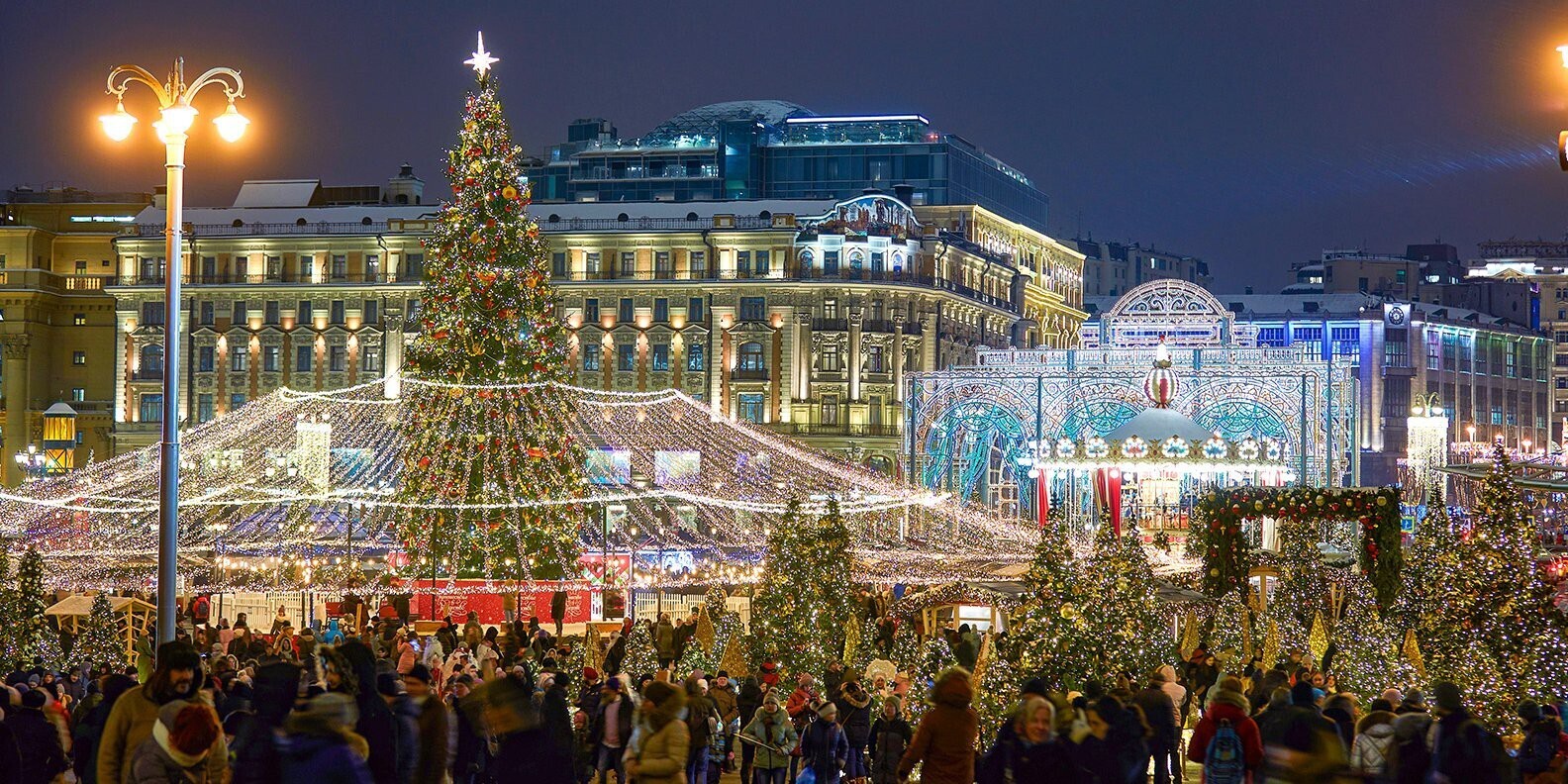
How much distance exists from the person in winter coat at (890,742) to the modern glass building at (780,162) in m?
70.4

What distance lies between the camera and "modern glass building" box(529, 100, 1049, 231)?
86375 mm

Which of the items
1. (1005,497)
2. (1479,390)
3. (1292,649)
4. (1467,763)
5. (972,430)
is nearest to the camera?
(1467,763)

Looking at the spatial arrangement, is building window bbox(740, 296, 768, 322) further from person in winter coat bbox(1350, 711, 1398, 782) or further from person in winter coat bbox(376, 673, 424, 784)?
person in winter coat bbox(376, 673, 424, 784)

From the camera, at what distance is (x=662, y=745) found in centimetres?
1045

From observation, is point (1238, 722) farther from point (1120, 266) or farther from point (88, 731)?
point (1120, 266)

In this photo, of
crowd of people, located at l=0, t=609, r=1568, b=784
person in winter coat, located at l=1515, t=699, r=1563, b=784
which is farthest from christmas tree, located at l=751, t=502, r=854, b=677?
person in winter coat, located at l=1515, t=699, r=1563, b=784

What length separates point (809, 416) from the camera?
245ft

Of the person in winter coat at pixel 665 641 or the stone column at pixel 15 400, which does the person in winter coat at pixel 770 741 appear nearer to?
the person in winter coat at pixel 665 641

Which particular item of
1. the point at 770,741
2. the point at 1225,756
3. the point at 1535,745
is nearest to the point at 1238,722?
the point at 1225,756

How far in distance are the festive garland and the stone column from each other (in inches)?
2400

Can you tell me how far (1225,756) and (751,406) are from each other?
6345 cm

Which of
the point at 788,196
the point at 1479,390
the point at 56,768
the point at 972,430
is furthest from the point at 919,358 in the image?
the point at 56,768

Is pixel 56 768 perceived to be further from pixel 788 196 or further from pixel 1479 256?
pixel 1479 256

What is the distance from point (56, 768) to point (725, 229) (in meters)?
63.4
